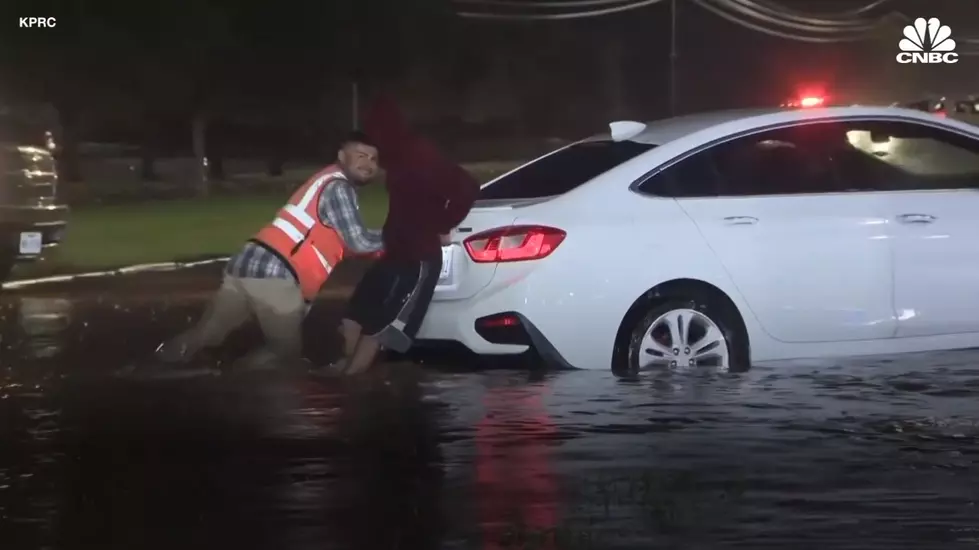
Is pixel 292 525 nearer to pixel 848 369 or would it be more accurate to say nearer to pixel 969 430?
pixel 969 430

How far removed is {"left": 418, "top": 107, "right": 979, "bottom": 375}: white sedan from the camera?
898 cm

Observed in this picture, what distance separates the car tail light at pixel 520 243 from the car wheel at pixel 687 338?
23.7 inches

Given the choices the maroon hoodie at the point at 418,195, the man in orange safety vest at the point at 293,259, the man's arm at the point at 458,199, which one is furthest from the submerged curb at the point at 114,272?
the man's arm at the point at 458,199

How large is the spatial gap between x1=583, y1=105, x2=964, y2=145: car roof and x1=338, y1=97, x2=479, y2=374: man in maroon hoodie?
976 mm

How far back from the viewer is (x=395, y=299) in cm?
937

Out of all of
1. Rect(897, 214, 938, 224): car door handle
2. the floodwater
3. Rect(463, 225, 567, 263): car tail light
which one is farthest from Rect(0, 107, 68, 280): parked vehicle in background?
Rect(897, 214, 938, 224): car door handle

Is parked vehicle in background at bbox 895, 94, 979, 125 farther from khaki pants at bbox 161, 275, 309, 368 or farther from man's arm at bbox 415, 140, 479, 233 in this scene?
khaki pants at bbox 161, 275, 309, 368

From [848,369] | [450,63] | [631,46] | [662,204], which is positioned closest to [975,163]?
[631,46]

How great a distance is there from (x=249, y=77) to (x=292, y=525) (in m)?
10.2

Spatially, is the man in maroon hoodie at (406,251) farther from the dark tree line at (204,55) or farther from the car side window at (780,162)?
the dark tree line at (204,55)

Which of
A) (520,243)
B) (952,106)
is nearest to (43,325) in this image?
(520,243)

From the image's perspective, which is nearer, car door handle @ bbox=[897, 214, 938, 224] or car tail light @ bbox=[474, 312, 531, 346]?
car tail light @ bbox=[474, 312, 531, 346]

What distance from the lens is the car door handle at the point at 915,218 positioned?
30.8 ft

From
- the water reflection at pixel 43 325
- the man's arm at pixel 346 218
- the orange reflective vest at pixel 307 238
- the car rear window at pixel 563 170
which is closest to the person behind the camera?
the car rear window at pixel 563 170
